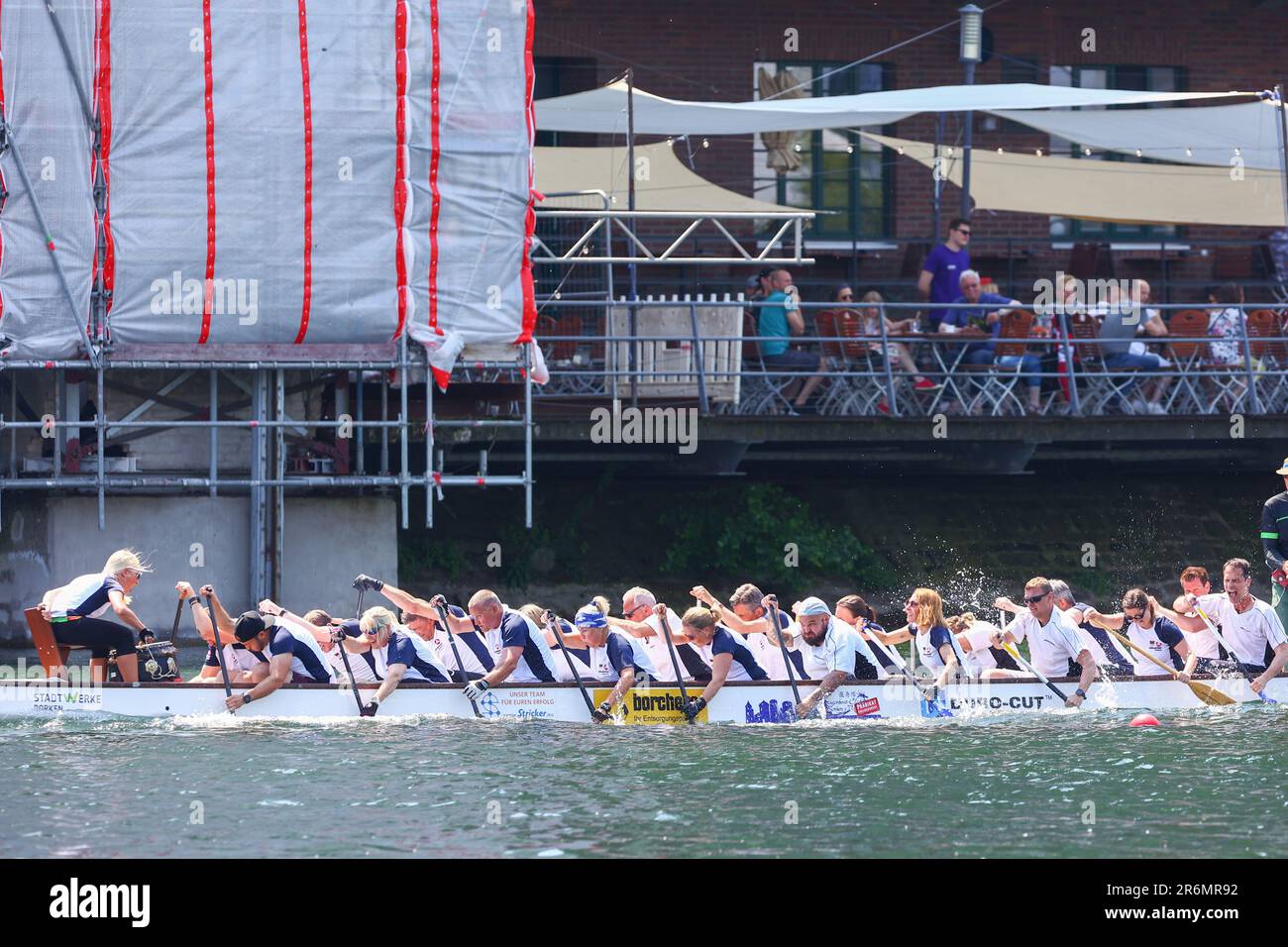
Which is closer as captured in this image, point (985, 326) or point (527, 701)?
point (527, 701)

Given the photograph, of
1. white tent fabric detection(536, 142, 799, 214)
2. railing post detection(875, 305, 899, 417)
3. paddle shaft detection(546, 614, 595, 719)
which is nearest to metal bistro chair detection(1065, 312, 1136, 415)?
railing post detection(875, 305, 899, 417)

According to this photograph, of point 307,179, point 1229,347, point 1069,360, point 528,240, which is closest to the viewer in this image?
point 307,179

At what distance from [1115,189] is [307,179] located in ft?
29.9

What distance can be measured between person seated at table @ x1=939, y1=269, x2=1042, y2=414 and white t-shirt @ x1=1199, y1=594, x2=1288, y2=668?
178 inches

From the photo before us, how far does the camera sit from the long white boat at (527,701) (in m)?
15.3

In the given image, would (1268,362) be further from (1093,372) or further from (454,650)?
(454,650)

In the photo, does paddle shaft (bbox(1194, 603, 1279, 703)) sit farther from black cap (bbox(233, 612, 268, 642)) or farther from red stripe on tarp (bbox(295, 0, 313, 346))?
red stripe on tarp (bbox(295, 0, 313, 346))

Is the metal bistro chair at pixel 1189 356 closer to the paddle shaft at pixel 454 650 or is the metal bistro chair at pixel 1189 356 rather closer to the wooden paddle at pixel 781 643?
the wooden paddle at pixel 781 643

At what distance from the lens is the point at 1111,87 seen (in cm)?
2527

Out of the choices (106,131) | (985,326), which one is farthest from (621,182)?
(106,131)

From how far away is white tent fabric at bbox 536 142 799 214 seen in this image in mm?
21875
